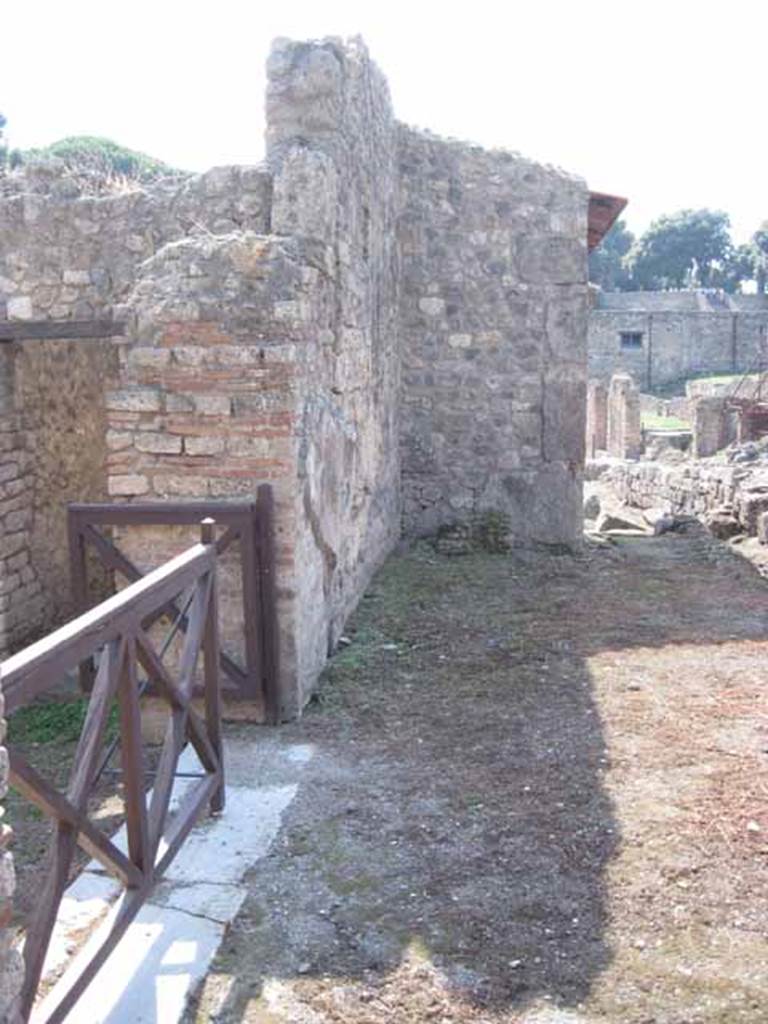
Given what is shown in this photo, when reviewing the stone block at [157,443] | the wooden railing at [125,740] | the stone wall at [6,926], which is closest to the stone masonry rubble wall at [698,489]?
the stone block at [157,443]

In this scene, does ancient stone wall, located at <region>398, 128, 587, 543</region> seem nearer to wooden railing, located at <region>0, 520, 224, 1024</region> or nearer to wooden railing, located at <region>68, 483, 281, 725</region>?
wooden railing, located at <region>68, 483, 281, 725</region>

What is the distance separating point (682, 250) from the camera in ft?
228

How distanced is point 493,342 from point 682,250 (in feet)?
208

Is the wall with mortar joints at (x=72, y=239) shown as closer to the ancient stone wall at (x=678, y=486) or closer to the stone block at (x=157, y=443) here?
the stone block at (x=157, y=443)

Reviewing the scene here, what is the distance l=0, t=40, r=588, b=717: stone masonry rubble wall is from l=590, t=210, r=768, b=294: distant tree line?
199ft

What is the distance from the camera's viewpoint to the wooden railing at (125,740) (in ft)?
8.96

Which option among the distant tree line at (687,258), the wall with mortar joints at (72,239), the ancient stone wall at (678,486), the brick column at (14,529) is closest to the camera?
the wall with mortar joints at (72,239)

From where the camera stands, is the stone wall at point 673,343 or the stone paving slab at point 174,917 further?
the stone wall at point 673,343

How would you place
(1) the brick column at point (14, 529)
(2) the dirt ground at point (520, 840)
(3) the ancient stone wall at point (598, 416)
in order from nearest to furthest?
1. (2) the dirt ground at point (520, 840)
2. (1) the brick column at point (14, 529)
3. (3) the ancient stone wall at point (598, 416)

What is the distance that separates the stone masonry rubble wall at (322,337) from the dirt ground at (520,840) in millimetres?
886

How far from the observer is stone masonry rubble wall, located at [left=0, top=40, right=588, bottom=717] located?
18.5 ft

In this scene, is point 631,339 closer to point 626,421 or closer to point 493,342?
point 626,421

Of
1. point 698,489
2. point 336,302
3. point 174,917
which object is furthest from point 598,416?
point 174,917

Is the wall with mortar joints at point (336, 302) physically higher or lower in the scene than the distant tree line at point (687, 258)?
lower
